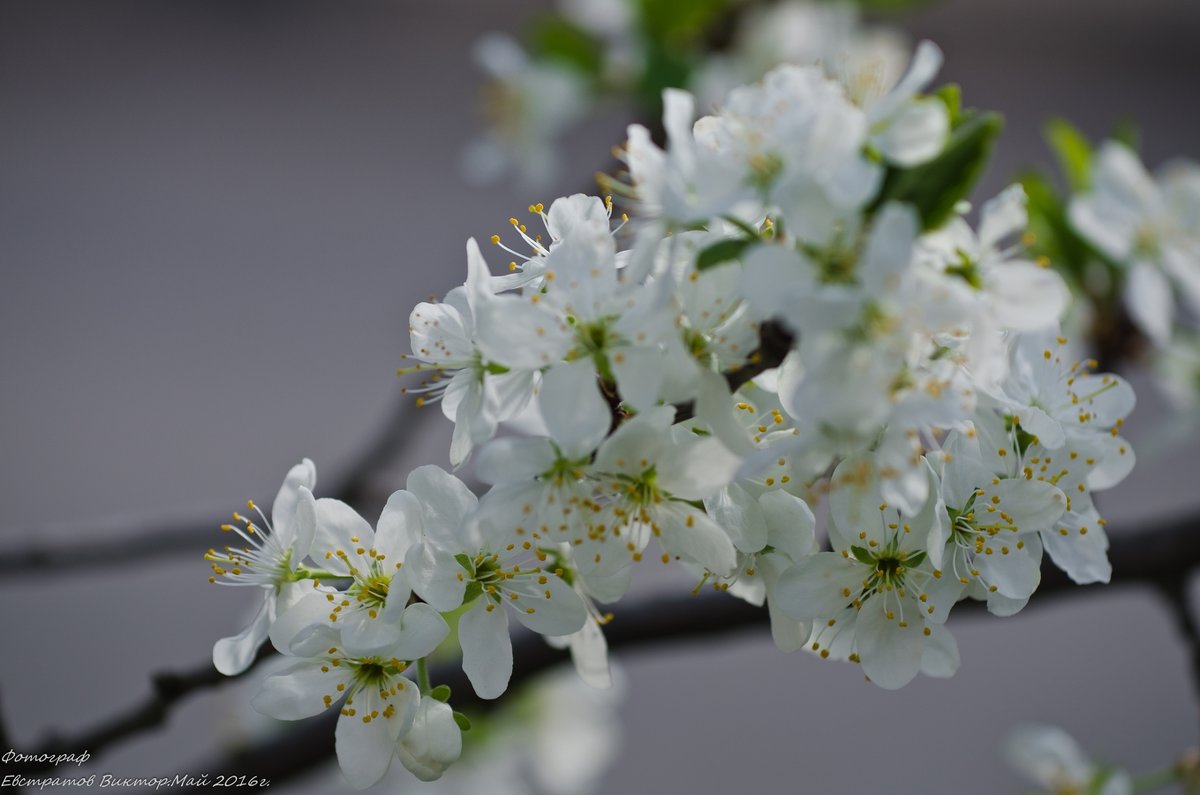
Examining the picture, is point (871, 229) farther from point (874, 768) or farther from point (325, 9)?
point (325, 9)

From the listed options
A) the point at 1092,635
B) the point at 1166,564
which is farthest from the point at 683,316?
the point at 1092,635

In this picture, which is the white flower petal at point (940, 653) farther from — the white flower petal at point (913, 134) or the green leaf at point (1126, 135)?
the green leaf at point (1126, 135)

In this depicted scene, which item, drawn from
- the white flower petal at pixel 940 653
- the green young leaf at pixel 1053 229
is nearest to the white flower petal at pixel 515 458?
the white flower petal at pixel 940 653

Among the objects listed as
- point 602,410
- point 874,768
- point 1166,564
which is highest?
point 602,410

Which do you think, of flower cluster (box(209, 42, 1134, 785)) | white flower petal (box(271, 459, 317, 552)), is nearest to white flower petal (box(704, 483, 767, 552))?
flower cluster (box(209, 42, 1134, 785))

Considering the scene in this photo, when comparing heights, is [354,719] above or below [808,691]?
above
